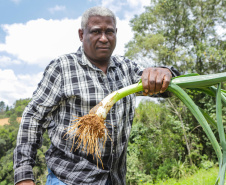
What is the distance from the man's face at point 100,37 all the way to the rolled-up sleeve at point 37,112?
280 mm

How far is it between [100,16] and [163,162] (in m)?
10.3

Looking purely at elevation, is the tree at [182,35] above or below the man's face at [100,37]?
above

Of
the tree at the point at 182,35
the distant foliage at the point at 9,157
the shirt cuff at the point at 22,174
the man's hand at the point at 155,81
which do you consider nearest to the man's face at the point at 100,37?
the man's hand at the point at 155,81

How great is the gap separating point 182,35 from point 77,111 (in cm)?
1209

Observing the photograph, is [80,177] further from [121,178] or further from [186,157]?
[186,157]

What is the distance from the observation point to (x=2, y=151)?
106 ft

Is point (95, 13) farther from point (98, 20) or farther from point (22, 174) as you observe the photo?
point (22, 174)

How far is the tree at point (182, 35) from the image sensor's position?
11.3m

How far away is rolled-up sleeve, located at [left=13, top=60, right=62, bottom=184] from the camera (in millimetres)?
1409

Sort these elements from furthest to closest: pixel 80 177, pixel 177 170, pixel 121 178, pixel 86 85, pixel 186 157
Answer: pixel 186 157 < pixel 177 170 < pixel 121 178 < pixel 86 85 < pixel 80 177

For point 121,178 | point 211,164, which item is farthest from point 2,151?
point 121,178

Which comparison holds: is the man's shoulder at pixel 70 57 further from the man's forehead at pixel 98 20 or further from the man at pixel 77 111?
the man's forehead at pixel 98 20

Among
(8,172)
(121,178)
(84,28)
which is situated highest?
(84,28)

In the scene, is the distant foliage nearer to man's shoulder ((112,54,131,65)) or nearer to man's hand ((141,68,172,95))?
man's shoulder ((112,54,131,65))
